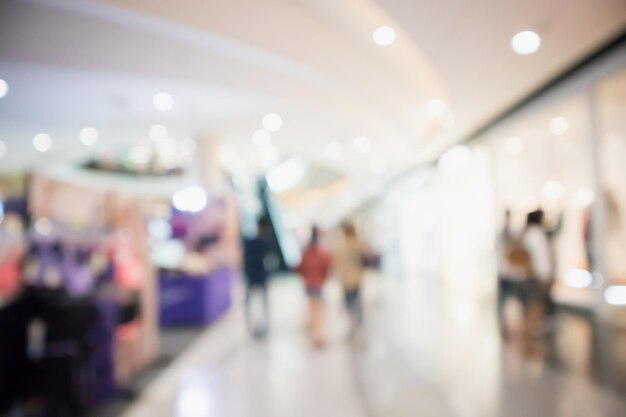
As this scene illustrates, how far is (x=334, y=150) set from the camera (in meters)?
14.3

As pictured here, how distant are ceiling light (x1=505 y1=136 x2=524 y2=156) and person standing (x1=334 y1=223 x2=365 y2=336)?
502cm

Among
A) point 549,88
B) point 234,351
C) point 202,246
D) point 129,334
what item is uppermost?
point 549,88

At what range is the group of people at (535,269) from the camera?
568 centimetres

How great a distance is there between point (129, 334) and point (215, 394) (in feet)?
4.52

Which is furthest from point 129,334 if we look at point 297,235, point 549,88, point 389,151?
point 297,235

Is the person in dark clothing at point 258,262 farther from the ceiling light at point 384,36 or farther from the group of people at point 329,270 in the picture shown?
the ceiling light at point 384,36

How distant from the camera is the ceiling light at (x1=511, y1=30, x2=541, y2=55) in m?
4.92

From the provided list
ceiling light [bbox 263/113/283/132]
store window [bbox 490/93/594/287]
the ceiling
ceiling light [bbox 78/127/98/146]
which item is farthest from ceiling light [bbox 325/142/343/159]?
ceiling light [bbox 78/127/98/146]

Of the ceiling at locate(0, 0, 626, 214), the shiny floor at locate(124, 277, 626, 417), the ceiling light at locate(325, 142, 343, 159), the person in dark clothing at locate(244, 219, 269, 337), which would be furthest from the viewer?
the ceiling light at locate(325, 142, 343, 159)

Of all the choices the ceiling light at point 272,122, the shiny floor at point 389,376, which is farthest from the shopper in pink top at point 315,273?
the ceiling light at point 272,122

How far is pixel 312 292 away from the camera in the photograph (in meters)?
6.09

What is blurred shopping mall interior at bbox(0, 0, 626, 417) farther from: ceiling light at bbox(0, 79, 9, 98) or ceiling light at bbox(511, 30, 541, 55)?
ceiling light at bbox(0, 79, 9, 98)

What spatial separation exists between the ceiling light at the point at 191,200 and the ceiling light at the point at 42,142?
5447 millimetres

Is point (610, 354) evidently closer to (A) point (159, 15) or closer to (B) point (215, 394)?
(B) point (215, 394)
